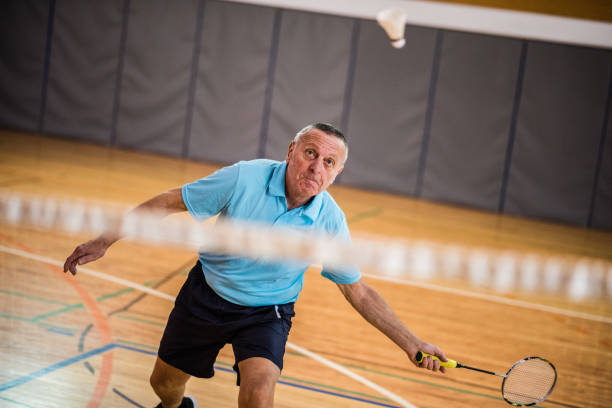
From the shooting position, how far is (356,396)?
12.3ft

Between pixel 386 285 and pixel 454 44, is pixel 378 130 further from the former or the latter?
pixel 386 285

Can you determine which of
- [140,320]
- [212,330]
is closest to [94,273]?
[140,320]

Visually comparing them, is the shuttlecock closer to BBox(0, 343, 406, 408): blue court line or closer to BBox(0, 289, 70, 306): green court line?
BBox(0, 289, 70, 306): green court line

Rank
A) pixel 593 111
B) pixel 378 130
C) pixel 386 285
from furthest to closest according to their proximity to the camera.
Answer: pixel 378 130 < pixel 593 111 < pixel 386 285

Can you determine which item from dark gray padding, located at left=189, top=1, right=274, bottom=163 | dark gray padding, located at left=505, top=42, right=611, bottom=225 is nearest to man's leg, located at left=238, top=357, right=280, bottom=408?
dark gray padding, located at left=505, top=42, right=611, bottom=225

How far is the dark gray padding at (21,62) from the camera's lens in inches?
514

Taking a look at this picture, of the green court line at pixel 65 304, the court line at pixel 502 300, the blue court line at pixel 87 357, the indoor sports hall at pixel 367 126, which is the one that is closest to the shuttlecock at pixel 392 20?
the indoor sports hall at pixel 367 126

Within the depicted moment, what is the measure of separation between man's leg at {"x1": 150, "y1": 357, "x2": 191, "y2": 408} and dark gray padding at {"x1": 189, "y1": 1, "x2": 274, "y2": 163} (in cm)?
994

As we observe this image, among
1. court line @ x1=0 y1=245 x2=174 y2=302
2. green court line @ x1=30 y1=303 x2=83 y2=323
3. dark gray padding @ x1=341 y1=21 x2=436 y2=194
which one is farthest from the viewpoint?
dark gray padding @ x1=341 y1=21 x2=436 y2=194

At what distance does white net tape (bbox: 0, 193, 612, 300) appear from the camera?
6898mm

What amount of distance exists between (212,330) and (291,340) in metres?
1.88

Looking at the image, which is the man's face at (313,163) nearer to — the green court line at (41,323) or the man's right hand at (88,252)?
the man's right hand at (88,252)

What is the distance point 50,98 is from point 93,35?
1.54 meters

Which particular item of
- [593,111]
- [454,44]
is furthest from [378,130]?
[593,111]
